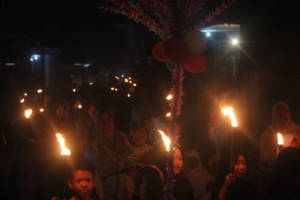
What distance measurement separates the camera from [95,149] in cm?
639

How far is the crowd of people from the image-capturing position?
4816 mm

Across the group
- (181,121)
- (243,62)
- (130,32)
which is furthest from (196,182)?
(130,32)

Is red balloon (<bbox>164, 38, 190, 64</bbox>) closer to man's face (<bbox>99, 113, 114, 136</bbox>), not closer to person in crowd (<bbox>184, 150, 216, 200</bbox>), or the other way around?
person in crowd (<bbox>184, 150, 216, 200</bbox>)

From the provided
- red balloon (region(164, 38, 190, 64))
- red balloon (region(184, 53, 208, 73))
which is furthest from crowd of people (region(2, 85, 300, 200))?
red balloon (region(164, 38, 190, 64))

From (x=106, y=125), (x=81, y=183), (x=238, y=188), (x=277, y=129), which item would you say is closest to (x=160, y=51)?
(x=81, y=183)

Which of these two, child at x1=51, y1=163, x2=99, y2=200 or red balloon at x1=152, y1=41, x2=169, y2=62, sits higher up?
red balloon at x1=152, y1=41, x2=169, y2=62

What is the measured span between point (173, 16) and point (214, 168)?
3507 mm

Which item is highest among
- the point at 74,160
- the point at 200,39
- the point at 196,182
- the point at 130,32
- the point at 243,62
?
the point at 130,32

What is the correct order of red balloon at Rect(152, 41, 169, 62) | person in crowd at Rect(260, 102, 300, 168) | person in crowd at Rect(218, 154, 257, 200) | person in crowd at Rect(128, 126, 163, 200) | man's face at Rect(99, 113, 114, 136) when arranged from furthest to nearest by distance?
man's face at Rect(99, 113, 114, 136) < person in crowd at Rect(260, 102, 300, 168) < person in crowd at Rect(128, 126, 163, 200) < person in crowd at Rect(218, 154, 257, 200) < red balloon at Rect(152, 41, 169, 62)

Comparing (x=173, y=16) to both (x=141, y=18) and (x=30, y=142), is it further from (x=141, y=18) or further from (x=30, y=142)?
(x=30, y=142)

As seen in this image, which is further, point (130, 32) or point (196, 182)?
point (130, 32)

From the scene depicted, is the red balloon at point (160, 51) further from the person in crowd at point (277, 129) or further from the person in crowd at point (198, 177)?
the person in crowd at point (277, 129)

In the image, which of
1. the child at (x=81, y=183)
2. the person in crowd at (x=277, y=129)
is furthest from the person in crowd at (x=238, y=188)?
the child at (x=81, y=183)

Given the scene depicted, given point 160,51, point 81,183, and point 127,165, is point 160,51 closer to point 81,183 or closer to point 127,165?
point 81,183
